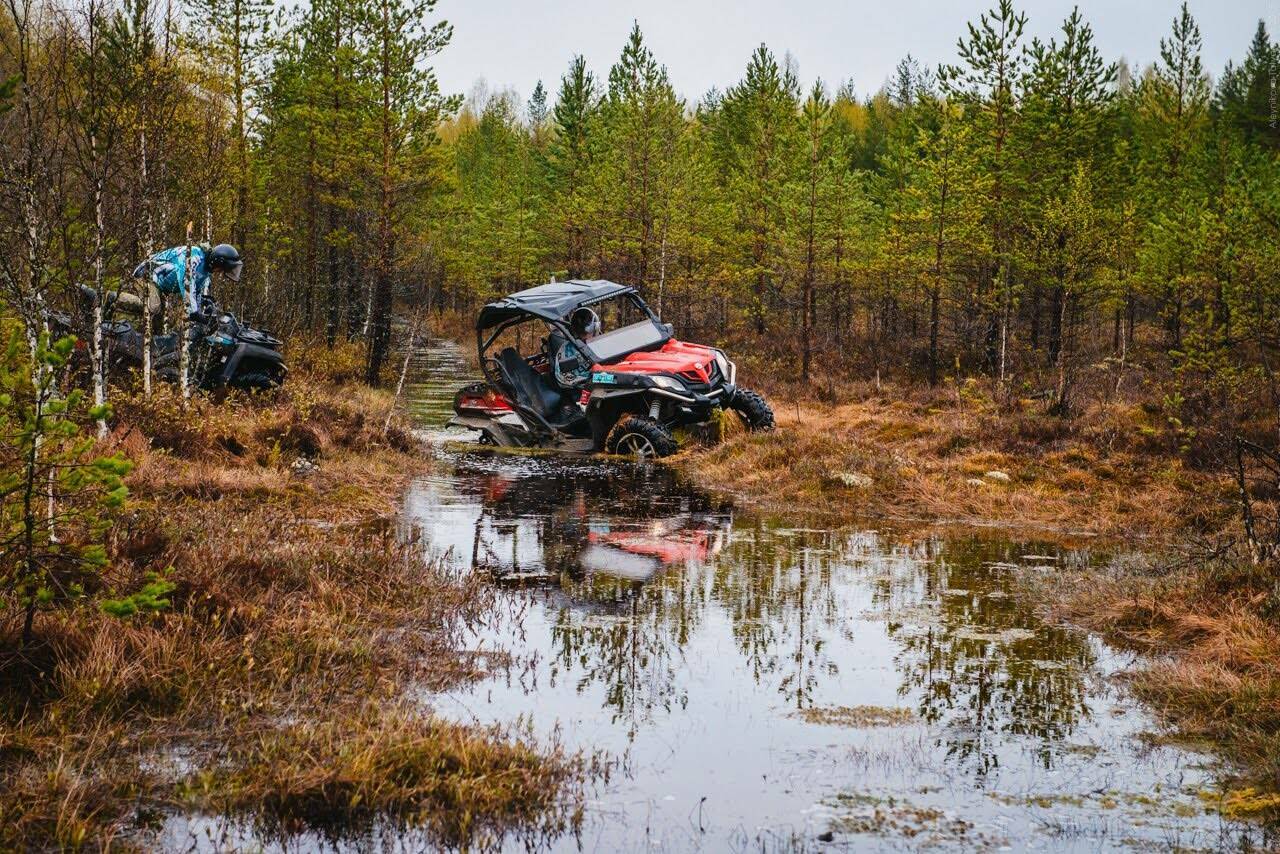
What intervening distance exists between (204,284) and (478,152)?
177 feet

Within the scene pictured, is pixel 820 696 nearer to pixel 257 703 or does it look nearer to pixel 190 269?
pixel 257 703

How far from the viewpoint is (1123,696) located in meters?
6.00

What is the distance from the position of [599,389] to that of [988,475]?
6092 mm

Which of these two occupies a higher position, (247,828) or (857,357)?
(857,357)

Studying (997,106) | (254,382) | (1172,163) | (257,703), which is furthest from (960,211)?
(257,703)

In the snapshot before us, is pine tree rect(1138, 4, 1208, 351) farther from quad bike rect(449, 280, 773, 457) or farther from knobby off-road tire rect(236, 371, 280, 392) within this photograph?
knobby off-road tire rect(236, 371, 280, 392)

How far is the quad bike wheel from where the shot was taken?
1623 cm

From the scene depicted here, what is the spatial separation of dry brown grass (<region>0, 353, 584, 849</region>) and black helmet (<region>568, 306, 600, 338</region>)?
354 inches

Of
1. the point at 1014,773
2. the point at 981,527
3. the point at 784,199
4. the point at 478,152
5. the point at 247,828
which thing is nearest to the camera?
the point at 247,828

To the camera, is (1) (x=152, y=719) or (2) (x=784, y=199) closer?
(1) (x=152, y=719)

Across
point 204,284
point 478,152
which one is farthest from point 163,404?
point 478,152

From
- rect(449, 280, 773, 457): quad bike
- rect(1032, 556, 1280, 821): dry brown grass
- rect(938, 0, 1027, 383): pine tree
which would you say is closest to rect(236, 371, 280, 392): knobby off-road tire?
rect(449, 280, 773, 457): quad bike

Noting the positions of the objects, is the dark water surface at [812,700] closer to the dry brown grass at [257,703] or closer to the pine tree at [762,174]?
the dry brown grass at [257,703]

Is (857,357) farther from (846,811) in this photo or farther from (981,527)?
(846,811)
